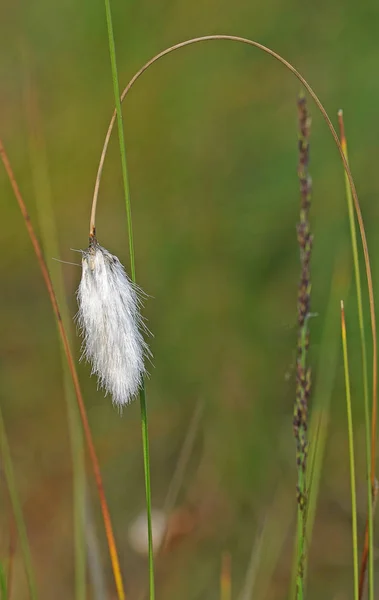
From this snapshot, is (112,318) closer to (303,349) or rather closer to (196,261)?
(303,349)

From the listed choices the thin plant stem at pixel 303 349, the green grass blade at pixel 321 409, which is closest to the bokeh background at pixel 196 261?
the green grass blade at pixel 321 409

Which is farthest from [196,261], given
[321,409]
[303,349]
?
[303,349]

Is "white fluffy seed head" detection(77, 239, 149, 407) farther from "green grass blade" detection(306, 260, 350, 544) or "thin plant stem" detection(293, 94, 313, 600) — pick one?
"green grass blade" detection(306, 260, 350, 544)

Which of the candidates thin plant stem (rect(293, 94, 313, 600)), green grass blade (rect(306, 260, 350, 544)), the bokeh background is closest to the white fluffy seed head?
thin plant stem (rect(293, 94, 313, 600))

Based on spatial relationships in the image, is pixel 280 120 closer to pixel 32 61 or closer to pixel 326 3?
pixel 326 3

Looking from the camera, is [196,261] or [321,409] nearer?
[321,409]

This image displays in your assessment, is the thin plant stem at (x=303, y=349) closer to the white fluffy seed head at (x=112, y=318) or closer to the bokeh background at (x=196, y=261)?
the white fluffy seed head at (x=112, y=318)
